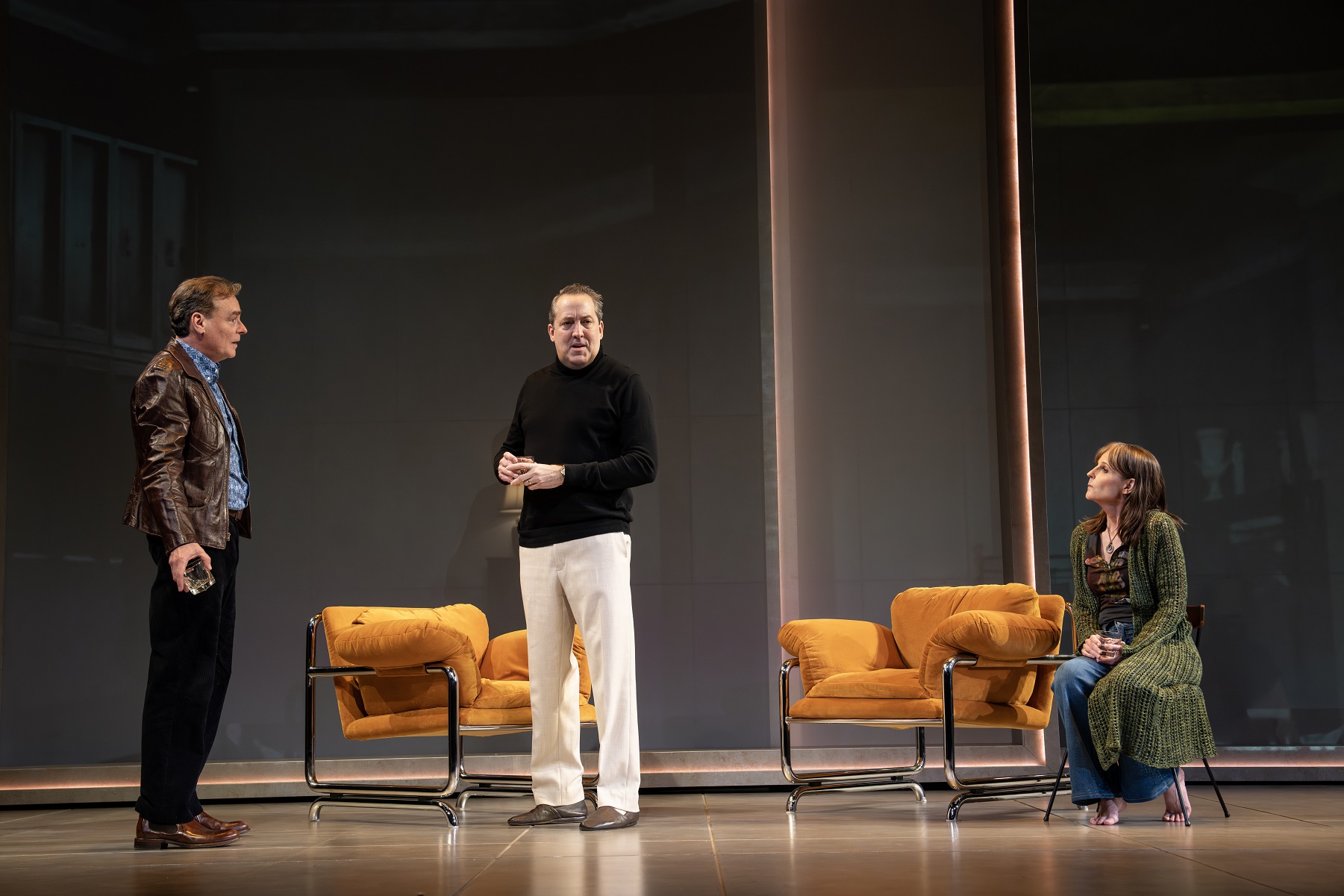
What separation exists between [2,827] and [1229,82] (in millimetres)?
5616

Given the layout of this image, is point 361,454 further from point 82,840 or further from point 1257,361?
point 1257,361

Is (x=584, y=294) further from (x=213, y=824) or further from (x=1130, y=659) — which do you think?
(x=1130, y=659)

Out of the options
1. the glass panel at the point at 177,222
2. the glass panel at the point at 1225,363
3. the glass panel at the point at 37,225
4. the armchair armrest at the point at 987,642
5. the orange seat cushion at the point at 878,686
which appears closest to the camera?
the armchair armrest at the point at 987,642

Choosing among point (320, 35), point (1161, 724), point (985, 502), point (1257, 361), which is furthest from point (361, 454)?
point (1257, 361)

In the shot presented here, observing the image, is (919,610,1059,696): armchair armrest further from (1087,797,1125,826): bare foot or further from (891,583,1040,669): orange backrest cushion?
(1087,797,1125,826): bare foot

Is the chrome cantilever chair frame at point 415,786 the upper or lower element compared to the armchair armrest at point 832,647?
lower

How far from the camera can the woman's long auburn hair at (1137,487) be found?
3.86m

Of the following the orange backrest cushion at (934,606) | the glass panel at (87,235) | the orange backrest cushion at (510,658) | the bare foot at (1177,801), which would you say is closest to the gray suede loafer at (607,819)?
the orange backrest cushion at (510,658)

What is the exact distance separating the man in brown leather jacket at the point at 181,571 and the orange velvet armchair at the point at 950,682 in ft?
6.25

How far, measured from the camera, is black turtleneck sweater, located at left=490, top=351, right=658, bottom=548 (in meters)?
3.75

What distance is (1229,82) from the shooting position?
5.21 meters

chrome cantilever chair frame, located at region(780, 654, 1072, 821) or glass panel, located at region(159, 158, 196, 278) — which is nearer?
chrome cantilever chair frame, located at region(780, 654, 1072, 821)

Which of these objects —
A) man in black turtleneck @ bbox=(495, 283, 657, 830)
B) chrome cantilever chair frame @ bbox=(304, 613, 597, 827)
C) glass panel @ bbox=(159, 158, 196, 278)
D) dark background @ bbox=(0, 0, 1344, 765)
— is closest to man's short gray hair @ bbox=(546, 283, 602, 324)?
man in black turtleneck @ bbox=(495, 283, 657, 830)

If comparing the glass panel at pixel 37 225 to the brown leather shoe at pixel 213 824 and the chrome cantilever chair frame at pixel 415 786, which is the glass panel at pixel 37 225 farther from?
the brown leather shoe at pixel 213 824
